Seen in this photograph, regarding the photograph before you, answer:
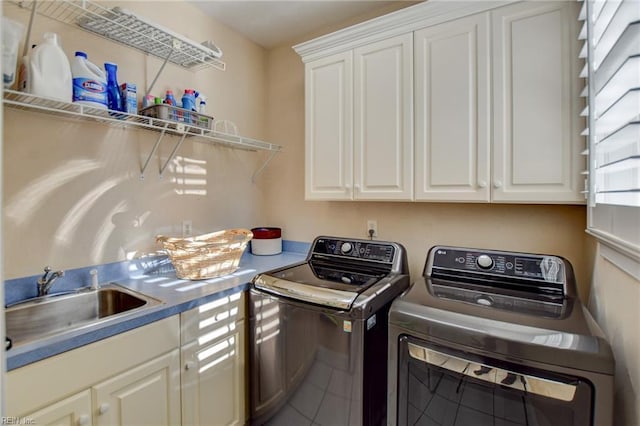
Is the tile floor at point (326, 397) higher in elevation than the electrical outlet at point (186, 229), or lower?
lower

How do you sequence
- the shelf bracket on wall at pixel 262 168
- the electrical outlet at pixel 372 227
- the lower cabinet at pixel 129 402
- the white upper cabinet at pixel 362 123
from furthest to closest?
1. the shelf bracket on wall at pixel 262 168
2. the electrical outlet at pixel 372 227
3. the white upper cabinet at pixel 362 123
4. the lower cabinet at pixel 129 402

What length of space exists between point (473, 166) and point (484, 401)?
1.02 meters

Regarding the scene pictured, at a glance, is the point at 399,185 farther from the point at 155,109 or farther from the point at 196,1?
the point at 196,1

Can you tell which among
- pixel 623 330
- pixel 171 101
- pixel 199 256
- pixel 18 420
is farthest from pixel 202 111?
pixel 623 330

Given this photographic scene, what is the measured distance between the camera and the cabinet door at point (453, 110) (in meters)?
1.54

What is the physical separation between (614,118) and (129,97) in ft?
6.59

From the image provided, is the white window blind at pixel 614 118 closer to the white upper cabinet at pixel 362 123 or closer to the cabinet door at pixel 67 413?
the white upper cabinet at pixel 362 123

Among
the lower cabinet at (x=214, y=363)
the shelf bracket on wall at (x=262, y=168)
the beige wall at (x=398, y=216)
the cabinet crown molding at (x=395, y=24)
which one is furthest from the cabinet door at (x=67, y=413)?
the cabinet crown molding at (x=395, y=24)

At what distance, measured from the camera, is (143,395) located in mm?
1265

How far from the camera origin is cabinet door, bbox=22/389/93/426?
39.2 inches

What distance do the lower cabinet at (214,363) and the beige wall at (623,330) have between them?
1.52 m

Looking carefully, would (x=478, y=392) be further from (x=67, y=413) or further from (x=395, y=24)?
(x=395, y=24)

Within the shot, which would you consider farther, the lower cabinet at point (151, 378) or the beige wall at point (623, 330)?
the lower cabinet at point (151, 378)

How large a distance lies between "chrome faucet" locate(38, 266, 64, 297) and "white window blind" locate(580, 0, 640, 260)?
82.3 inches
